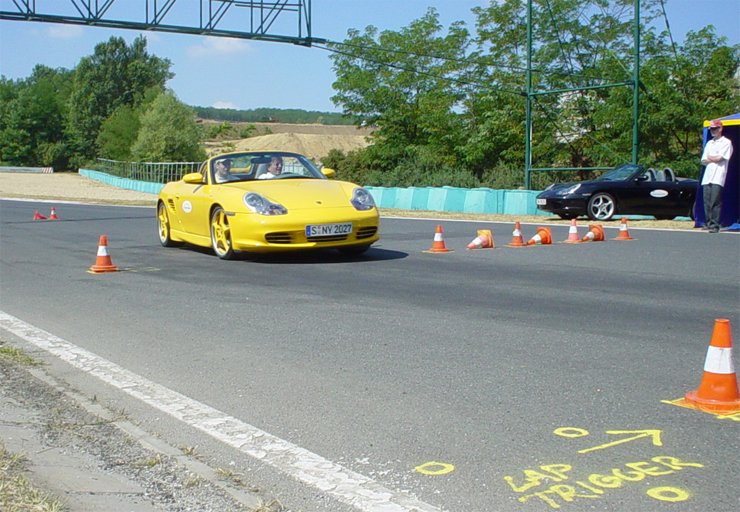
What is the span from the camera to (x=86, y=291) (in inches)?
347

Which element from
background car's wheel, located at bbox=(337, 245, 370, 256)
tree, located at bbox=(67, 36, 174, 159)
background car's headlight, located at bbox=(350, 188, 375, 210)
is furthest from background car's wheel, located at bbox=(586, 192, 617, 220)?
tree, located at bbox=(67, 36, 174, 159)

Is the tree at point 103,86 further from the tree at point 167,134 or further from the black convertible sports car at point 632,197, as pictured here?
the black convertible sports car at point 632,197

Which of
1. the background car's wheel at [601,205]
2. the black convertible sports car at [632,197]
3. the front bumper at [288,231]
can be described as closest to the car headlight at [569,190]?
the black convertible sports car at [632,197]

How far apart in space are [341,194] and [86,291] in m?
3.45

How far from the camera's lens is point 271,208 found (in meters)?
10.6

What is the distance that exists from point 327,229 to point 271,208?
0.71m

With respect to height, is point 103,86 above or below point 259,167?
above

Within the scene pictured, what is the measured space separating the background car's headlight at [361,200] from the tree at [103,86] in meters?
119

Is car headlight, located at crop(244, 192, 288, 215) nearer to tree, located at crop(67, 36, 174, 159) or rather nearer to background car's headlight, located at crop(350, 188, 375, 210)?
background car's headlight, located at crop(350, 188, 375, 210)

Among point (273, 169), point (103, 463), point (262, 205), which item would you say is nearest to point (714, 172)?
point (273, 169)

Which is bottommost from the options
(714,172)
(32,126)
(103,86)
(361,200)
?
(361,200)

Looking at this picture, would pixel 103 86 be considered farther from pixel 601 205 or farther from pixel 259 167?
pixel 259 167

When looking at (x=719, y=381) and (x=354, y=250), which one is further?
(x=354, y=250)

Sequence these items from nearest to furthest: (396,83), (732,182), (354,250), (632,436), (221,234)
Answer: (632,436), (221,234), (354,250), (732,182), (396,83)
